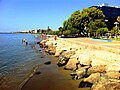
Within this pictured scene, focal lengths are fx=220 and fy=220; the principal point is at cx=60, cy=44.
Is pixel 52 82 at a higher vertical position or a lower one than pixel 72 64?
lower

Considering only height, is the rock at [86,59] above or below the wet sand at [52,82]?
above

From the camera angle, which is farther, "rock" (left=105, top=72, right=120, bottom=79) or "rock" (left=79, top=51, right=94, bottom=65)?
"rock" (left=79, top=51, right=94, bottom=65)

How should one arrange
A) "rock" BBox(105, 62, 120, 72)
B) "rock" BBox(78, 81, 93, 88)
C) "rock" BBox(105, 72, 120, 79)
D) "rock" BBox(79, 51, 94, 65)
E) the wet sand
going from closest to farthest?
1. "rock" BBox(105, 72, 120, 79)
2. "rock" BBox(105, 62, 120, 72)
3. "rock" BBox(78, 81, 93, 88)
4. the wet sand
5. "rock" BBox(79, 51, 94, 65)

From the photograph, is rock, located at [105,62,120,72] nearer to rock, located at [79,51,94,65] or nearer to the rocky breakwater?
the rocky breakwater

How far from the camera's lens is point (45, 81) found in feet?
65.4

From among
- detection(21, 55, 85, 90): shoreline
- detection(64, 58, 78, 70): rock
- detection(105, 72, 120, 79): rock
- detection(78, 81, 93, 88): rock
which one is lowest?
detection(21, 55, 85, 90): shoreline

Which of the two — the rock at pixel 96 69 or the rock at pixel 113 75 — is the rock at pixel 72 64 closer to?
the rock at pixel 96 69

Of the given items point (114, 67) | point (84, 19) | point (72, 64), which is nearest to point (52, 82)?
point (72, 64)

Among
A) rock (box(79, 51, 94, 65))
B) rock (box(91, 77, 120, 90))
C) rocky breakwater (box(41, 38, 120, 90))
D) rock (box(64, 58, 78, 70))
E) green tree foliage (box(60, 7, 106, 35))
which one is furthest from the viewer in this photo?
green tree foliage (box(60, 7, 106, 35))

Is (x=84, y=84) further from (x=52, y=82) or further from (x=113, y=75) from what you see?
(x=52, y=82)

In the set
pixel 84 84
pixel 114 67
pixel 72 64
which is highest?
pixel 114 67

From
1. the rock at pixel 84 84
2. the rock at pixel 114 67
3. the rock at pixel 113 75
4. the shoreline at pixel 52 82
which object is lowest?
the shoreline at pixel 52 82

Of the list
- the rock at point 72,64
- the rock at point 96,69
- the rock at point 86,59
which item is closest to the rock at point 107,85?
the rock at point 96,69

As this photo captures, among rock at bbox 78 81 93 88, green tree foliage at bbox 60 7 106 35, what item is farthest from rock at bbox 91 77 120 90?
green tree foliage at bbox 60 7 106 35
